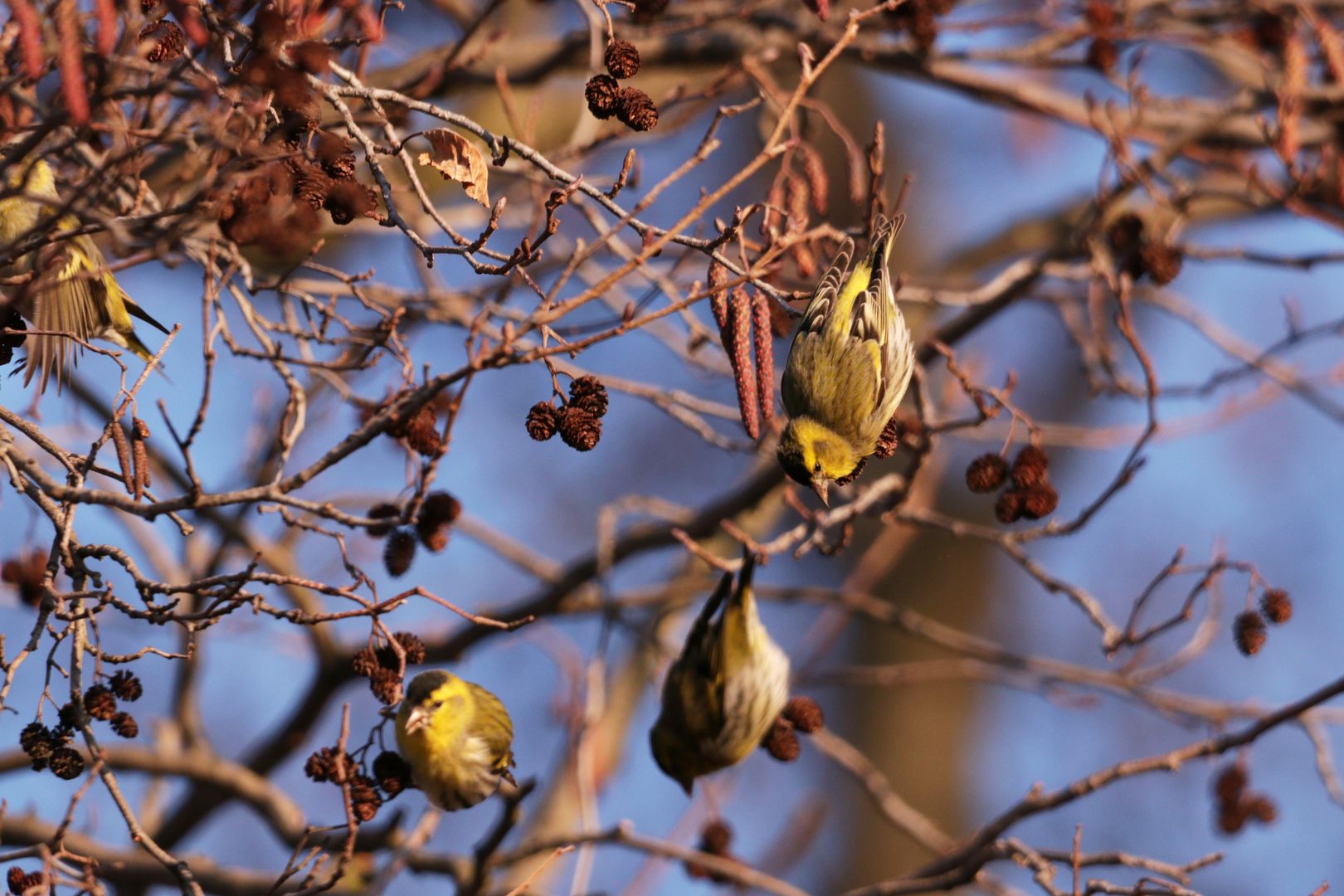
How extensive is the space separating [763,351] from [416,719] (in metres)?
1.35

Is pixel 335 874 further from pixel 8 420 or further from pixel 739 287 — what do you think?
pixel 739 287

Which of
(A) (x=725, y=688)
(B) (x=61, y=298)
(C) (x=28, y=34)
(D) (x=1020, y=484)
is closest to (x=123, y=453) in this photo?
(B) (x=61, y=298)

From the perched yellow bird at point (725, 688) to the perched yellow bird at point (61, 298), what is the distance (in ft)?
5.47

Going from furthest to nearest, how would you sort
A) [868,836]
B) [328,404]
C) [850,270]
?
[868,836], [328,404], [850,270]

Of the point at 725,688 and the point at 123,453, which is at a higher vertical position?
the point at 725,688

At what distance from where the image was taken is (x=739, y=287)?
2.38m

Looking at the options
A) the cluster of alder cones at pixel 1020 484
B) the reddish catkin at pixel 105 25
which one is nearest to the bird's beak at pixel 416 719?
the cluster of alder cones at pixel 1020 484

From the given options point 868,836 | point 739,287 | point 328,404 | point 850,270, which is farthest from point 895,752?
point 739,287

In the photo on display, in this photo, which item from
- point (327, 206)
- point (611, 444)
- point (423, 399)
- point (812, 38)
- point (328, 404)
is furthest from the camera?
point (611, 444)

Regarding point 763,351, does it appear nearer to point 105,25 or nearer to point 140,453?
point 140,453

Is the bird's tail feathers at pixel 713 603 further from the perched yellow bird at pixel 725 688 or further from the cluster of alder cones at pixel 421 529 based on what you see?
the cluster of alder cones at pixel 421 529

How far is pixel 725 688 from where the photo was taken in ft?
12.9

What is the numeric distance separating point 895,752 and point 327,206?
8.33 meters

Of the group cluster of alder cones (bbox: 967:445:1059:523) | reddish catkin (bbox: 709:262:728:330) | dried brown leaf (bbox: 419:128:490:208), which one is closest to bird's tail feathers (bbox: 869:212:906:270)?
cluster of alder cones (bbox: 967:445:1059:523)
